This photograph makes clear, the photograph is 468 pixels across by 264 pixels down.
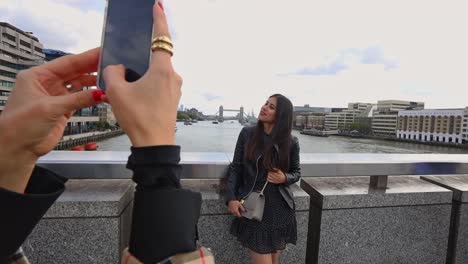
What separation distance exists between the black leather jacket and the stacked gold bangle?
1563 millimetres

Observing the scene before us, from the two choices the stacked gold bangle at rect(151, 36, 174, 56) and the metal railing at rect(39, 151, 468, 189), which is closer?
the stacked gold bangle at rect(151, 36, 174, 56)

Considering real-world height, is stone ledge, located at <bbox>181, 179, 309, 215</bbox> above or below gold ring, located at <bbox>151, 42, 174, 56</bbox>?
below

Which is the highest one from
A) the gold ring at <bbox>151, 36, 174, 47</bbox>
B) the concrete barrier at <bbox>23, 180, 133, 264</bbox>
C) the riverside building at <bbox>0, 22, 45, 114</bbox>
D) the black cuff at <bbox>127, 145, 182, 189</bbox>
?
the riverside building at <bbox>0, 22, 45, 114</bbox>

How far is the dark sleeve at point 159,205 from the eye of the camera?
0.58 metres

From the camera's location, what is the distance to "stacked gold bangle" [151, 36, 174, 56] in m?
0.63

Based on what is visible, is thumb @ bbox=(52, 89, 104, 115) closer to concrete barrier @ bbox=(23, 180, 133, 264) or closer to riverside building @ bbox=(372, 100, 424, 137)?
concrete barrier @ bbox=(23, 180, 133, 264)

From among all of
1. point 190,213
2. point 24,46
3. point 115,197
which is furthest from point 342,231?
point 24,46

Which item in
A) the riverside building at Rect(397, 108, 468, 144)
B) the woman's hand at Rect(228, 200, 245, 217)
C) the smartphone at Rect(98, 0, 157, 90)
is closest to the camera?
the smartphone at Rect(98, 0, 157, 90)

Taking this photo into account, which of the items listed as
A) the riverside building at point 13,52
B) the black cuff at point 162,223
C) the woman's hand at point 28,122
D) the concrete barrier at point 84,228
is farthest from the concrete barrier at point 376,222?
the riverside building at point 13,52

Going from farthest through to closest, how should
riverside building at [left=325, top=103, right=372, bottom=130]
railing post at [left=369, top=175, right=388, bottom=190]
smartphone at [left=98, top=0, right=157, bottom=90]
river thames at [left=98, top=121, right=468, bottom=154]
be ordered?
riverside building at [left=325, top=103, right=372, bottom=130] < river thames at [left=98, top=121, right=468, bottom=154] < railing post at [left=369, top=175, right=388, bottom=190] < smartphone at [left=98, top=0, right=157, bottom=90]

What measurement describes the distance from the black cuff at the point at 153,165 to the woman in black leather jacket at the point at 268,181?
5.00 feet

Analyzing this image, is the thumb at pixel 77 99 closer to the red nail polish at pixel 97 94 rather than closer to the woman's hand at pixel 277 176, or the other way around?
the red nail polish at pixel 97 94

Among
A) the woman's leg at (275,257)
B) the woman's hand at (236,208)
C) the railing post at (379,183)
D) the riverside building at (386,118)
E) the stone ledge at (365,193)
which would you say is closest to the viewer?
the woman's hand at (236,208)

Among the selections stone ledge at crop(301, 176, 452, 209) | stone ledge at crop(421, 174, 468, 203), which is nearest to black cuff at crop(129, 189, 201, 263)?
stone ledge at crop(301, 176, 452, 209)
